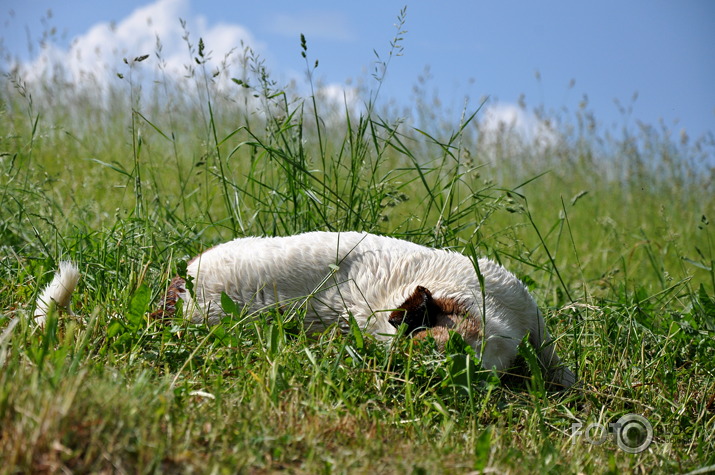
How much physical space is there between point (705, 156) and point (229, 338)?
745cm

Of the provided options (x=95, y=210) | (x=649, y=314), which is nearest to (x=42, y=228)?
(x=95, y=210)

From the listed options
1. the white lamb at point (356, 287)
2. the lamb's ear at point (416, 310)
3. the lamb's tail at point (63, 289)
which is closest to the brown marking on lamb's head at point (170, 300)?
the white lamb at point (356, 287)

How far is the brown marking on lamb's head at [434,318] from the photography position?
2617 mm

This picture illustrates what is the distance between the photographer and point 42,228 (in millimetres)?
4027

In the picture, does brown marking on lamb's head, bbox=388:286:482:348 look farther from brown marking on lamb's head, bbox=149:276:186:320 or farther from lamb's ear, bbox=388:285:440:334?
brown marking on lamb's head, bbox=149:276:186:320

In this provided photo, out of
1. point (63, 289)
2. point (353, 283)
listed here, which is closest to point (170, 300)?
point (63, 289)

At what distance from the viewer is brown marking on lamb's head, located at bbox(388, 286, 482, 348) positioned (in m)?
2.62

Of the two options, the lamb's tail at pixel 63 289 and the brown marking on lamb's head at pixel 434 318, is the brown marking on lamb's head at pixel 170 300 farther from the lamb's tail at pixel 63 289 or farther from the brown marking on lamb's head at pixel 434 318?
the brown marking on lamb's head at pixel 434 318

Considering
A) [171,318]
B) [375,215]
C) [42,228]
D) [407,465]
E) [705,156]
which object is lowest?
[407,465]

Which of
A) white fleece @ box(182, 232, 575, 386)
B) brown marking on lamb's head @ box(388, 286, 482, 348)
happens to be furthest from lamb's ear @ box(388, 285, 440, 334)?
white fleece @ box(182, 232, 575, 386)

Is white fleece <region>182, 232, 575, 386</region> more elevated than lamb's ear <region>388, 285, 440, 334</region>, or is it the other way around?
white fleece <region>182, 232, 575, 386</region>

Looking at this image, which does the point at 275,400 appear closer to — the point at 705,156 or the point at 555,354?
the point at 555,354

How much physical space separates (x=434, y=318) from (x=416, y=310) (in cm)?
11

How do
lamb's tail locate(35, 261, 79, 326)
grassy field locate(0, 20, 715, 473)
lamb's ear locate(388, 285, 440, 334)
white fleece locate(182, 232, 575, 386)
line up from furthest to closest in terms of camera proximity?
white fleece locate(182, 232, 575, 386) → lamb's tail locate(35, 261, 79, 326) → lamb's ear locate(388, 285, 440, 334) → grassy field locate(0, 20, 715, 473)
